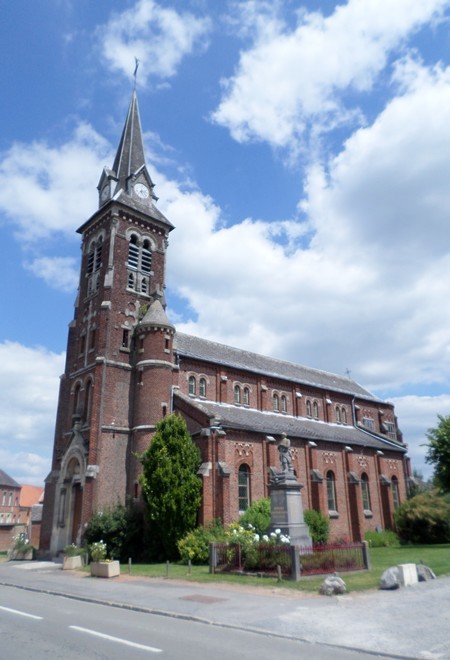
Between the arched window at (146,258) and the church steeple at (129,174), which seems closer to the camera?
the arched window at (146,258)

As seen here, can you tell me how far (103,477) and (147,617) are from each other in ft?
57.1

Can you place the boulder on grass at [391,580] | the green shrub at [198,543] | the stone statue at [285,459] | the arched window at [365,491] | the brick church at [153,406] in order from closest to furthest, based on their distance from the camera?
the boulder on grass at [391,580]
the stone statue at [285,459]
the green shrub at [198,543]
the brick church at [153,406]
the arched window at [365,491]

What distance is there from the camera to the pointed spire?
38.8m

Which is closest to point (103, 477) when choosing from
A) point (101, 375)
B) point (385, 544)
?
point (101, 375)

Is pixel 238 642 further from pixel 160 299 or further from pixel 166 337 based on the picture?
pixel 160 299

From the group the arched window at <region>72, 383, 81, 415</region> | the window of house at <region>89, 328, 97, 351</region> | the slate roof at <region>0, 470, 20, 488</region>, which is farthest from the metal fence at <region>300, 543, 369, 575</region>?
the slate roof at <region>0, 470, 20, 488</region>

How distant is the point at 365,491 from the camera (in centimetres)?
3912

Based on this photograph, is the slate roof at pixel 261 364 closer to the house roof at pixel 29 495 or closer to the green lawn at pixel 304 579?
the green lawn at pixel 304 579

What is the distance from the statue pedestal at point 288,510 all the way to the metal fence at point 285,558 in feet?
7.66

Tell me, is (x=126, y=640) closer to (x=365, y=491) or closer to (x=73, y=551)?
(x=73, y=551)

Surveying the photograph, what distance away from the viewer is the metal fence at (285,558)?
1803 centimetres

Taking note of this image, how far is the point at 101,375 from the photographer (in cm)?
3047

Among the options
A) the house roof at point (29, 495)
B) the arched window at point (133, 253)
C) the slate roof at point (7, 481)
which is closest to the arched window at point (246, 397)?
the arched window at point (133, 253)

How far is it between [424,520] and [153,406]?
19.7 metres
